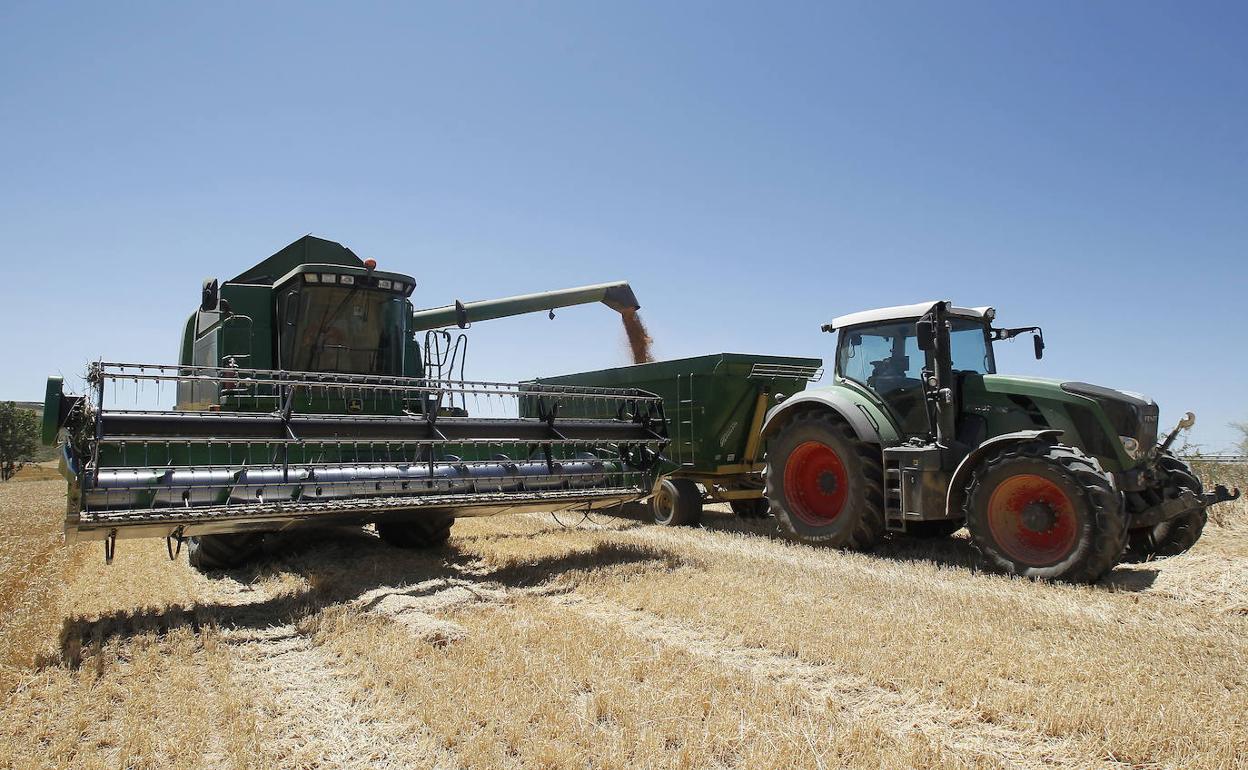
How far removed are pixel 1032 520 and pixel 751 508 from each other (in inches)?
174

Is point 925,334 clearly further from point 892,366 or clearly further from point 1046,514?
point 1046,514

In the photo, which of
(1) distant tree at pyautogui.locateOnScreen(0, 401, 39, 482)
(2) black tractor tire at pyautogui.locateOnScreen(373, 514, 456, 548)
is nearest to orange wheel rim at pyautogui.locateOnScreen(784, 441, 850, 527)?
(2) black tractor tire at pyautogui.locateOnScreen(373, 514, 456, 548)

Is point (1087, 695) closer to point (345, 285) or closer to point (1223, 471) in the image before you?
point (345, 285)

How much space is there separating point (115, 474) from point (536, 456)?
312 centimetres

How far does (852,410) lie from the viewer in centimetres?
680

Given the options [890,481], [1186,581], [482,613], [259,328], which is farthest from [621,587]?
[259,328]

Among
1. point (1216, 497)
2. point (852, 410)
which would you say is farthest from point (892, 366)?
point (1216, 497)

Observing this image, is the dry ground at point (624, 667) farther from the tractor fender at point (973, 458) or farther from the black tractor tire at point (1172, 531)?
the tractor fender at point (973, 458)

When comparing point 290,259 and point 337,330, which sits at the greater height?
point 290,259

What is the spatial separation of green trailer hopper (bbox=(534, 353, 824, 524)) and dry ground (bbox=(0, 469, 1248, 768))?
2908 mm

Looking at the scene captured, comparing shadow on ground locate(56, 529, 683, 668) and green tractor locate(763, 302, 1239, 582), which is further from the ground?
green tractor locate(763, 302, 1239, 582)

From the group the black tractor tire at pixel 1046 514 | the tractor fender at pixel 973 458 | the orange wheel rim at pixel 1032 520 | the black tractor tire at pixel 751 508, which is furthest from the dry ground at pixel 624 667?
the black tractor tire at pixel 751 508

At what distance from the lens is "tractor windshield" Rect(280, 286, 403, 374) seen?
7012 millimetres

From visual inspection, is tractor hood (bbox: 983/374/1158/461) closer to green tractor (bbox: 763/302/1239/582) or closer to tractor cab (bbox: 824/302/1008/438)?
green tractor (bbox: 763/302/1239/582)
